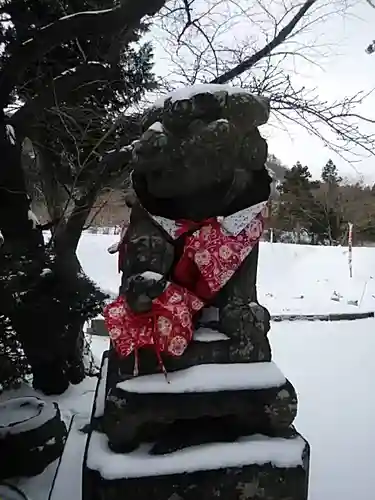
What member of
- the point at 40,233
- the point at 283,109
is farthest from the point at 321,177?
the point at 40,233

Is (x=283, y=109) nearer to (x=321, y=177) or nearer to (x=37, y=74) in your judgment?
(x=37, y=74)

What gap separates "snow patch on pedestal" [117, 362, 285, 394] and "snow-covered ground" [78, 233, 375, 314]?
A: 11.7 feet

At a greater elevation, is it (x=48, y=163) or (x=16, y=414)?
(x=48, y=163)

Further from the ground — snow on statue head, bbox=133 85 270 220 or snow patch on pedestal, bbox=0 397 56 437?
snow on statue head, bbox=133 85 270 220

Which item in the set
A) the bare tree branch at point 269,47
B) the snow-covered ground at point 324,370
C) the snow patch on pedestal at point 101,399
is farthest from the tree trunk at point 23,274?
the bare tree branch at point 269,47

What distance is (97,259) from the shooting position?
6.08 meters

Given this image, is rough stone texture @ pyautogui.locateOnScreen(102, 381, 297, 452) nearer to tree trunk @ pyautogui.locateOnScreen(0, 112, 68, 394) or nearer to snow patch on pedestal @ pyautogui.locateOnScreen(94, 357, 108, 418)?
snow patch on pedestal @ pyautogui.locateOnScreen(94, 357, 108, 418)

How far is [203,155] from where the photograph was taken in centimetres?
81

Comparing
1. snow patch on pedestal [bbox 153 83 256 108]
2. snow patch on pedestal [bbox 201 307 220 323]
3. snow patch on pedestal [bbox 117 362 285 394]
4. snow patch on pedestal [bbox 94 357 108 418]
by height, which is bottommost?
snow patch on pedestal [bbox 94 357 108 418]

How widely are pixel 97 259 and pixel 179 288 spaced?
5.35m

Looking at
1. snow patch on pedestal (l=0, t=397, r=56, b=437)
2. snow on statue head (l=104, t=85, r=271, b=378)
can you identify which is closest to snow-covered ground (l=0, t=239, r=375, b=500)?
snow patch on pedestal (l=0, t=397, r=56, b=437)

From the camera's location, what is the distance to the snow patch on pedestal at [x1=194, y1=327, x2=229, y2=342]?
848mm

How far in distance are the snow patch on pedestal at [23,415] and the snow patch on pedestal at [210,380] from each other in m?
0.69

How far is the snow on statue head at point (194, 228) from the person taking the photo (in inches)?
32.1
